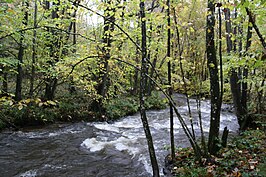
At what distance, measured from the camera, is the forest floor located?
4.77 meters

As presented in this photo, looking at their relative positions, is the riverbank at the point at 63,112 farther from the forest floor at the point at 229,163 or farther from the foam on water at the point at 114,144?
the forest floor at the point at 229,163

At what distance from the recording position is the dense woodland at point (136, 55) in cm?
493

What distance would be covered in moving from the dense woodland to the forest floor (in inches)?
11.5

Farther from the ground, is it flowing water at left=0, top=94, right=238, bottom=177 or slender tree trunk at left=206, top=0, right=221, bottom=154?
slender tree trunk at left=206, top=0, right=221, bottom=154

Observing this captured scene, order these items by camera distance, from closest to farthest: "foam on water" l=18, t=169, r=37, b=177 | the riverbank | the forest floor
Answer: the forest floor, "foam on water" l=18, t=169, r=37, b=177, the riverbank

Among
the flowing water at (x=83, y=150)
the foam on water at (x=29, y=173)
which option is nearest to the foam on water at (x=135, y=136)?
the flowing water at (x=83, y=150)

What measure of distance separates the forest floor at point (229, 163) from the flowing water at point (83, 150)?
87 cm

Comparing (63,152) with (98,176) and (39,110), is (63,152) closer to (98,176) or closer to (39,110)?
(98,176)

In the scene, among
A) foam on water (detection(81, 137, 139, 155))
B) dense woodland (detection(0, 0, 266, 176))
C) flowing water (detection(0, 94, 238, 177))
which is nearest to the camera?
dense woodland (detection(0, 0, 266, 176))

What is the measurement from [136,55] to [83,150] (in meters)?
4.32

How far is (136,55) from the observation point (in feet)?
30.6

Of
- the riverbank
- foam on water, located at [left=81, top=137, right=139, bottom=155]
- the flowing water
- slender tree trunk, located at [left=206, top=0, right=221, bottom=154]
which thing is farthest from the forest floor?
the riverbank

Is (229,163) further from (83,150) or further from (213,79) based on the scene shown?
(83,150)

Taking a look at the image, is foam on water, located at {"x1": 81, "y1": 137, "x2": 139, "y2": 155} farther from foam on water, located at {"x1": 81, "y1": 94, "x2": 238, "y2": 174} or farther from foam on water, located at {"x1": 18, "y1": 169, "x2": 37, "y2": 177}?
foam on water, located at {"x1": 18, "y1": 169, "x2": 37, "y2": 177}
